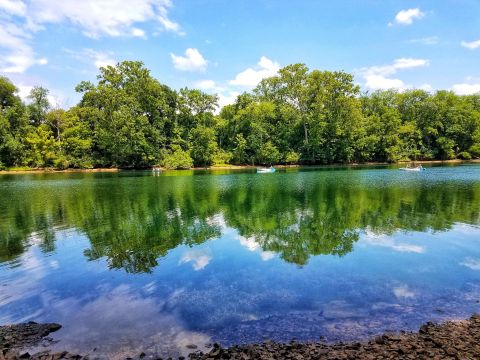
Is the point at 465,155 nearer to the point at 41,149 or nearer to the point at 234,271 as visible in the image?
the point at 234,271

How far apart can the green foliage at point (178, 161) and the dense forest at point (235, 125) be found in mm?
243

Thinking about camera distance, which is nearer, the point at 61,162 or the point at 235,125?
the point at 61,162

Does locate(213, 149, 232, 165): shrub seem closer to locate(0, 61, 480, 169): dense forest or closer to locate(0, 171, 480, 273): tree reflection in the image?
locate(0, 61, 480, 169): dense forest

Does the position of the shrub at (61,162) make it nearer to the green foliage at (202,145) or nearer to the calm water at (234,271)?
the green foliage at (202,145)

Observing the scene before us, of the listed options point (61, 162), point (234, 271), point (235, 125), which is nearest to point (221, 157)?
point (235, 125)

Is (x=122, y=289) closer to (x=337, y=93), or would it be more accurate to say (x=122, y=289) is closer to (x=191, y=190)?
(x=191, y=190)

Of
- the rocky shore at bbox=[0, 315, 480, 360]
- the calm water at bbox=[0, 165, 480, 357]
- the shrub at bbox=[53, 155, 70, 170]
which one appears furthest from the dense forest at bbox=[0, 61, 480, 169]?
the rocky shore at bbox=[0, 315, 480, 360]

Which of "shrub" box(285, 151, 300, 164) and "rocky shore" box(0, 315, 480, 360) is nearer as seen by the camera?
"rocky shore" box(0, 315, 480, 360)

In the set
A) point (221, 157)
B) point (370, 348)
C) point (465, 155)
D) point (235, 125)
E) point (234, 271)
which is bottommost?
point (234, 271)

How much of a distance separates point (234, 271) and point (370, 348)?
6.60 m

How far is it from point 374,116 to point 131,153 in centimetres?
6279

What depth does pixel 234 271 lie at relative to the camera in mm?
13039

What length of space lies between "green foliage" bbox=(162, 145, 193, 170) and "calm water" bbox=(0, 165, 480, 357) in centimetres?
5584

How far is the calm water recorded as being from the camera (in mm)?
8812
